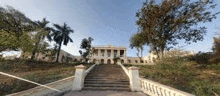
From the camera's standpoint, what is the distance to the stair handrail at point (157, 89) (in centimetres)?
304

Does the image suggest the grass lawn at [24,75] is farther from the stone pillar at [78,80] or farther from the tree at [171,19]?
the tree at [171,19]

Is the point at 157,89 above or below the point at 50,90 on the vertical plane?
above

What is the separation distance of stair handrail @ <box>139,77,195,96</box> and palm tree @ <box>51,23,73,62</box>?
21543 mm

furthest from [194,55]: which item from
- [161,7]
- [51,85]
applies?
[51,85]

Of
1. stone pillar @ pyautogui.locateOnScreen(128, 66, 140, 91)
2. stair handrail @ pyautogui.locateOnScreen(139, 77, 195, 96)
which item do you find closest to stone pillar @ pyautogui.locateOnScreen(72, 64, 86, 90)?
stone pillar @ pyautogui.locateOnScreen(128, 66, 140, 91)

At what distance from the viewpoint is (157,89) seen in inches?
153

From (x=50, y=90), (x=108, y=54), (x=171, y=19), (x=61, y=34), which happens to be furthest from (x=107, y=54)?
(x=50, y=90)

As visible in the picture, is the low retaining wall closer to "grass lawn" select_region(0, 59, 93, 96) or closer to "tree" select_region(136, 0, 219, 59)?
"grass lawn" select_region(0, 59, 93, 96)

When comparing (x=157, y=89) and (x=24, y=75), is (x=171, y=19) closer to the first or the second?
(x=157, y=89)

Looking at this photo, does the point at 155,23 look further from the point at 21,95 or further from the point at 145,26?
the point at 21,95

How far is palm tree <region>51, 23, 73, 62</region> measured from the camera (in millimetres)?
20917

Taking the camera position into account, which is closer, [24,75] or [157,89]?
[157,89]

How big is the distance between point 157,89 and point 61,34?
2349 centimetres

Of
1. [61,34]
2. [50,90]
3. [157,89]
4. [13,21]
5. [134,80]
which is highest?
[61,34]
